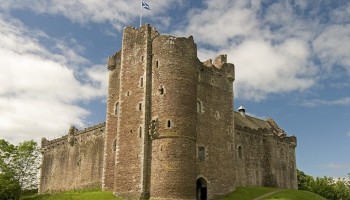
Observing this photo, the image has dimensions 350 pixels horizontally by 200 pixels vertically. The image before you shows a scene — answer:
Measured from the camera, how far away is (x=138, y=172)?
42531 millimetres

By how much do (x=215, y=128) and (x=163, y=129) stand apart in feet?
28.0

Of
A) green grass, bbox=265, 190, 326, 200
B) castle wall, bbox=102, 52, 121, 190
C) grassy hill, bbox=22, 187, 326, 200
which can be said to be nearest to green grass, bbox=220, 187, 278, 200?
grassy hill, bbox=22, 187, 326, 200

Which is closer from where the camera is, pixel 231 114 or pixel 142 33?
pixel 142 33

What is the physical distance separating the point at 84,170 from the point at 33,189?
444 inches

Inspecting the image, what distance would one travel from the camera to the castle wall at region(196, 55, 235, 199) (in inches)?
1852

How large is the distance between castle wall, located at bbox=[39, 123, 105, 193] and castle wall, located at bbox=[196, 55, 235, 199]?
1305 centimetres

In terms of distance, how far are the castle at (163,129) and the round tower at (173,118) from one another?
0.30ft

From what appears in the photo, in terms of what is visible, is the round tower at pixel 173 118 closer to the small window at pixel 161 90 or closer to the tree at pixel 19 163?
the small window at pixel 161 90

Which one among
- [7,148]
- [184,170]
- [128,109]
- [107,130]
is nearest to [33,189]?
[7,148]

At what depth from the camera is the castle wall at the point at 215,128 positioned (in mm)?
47037

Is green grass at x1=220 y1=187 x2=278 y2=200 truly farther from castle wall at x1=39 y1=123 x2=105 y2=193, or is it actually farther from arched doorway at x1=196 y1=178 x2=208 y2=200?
castle wall at x1=39 y1=123 x2=105 y2=193

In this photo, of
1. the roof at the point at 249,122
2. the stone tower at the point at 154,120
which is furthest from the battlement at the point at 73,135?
the roof at the point at 249,122

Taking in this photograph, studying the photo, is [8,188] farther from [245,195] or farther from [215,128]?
[245,195]

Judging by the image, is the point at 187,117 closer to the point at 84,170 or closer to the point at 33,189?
the point at 84,170
